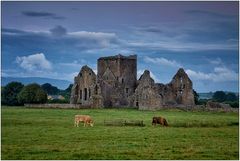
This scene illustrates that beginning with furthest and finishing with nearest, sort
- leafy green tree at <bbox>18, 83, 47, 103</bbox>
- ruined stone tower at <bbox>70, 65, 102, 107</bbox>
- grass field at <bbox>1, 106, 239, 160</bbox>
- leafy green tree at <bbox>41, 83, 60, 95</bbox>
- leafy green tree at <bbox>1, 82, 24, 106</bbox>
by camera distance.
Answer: leafy green tree at <bbox>41, 83, 60, 95</bbox>
leafy green tree at <bbox>1, 82, 24, 106</bbox>
ruined stone tower at <bbox>70, 65, 102, 107</bbox>
leafy green tree at <bbox>18, 83, 47, 103</bbox>
grass field at <bbox>1, 106, 239, 160</bbox>

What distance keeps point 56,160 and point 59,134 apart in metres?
9.17

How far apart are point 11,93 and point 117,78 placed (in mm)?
19292

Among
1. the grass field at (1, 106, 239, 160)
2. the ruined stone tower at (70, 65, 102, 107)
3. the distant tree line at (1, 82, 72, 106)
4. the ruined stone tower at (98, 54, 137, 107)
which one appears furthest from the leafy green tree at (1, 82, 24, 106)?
the grass field at (1, 106, 239, 160)

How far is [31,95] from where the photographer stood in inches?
3433

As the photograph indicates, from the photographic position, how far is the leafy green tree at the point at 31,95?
87.0 meters

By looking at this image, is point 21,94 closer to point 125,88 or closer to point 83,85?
point 83,85

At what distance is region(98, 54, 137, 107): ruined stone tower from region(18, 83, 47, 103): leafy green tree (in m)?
10.1

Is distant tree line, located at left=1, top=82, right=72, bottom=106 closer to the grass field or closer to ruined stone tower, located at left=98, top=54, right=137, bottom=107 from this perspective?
ruined stone tower, located at left=98, top=54, right=137, bottom=107

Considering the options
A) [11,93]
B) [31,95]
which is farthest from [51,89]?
[31,95]

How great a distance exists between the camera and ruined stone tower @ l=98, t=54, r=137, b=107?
287 ft

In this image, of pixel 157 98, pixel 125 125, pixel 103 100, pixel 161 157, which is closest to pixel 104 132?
pixel 125 125

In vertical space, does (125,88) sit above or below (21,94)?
above

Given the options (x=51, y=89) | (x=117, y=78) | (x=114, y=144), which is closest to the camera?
(x=114, y=144)

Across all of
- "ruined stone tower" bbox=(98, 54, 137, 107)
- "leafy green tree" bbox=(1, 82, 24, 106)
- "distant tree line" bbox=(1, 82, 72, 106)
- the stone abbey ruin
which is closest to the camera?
the stone abbey ruin
